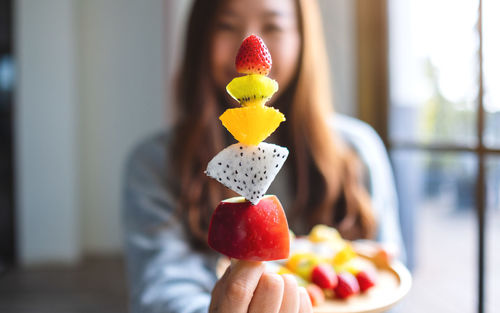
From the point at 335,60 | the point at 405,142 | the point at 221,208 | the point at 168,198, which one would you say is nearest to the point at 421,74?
the point at 405,142

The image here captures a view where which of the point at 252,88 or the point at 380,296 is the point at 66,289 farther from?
the point at 252,88

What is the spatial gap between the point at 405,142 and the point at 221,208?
1.71 metres

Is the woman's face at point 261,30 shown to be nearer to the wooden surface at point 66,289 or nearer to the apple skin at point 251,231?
the apple skin at point 251,231

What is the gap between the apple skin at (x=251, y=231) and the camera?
0.41m

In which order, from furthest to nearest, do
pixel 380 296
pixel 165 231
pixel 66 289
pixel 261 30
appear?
pixel 66 289 < pixel 165 231 < pixel 261 30 < pixel 380 296

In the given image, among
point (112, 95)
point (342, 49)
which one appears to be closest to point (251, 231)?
point (342, 49)

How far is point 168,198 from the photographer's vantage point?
99 cm

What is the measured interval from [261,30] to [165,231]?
0.51 metres

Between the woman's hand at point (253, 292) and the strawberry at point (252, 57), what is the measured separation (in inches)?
8.0

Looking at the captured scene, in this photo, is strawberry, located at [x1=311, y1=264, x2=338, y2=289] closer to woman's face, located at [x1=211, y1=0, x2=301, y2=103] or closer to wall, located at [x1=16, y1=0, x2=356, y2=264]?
woman's face, located at [x1=211, y1=0, x2=301, y2=103]

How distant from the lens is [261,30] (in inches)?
31.3

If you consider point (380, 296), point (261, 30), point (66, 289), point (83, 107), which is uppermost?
point (261, 30)

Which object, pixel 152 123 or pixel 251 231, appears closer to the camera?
pixel 251 231

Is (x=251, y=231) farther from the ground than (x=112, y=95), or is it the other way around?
(x=112, y=95)
